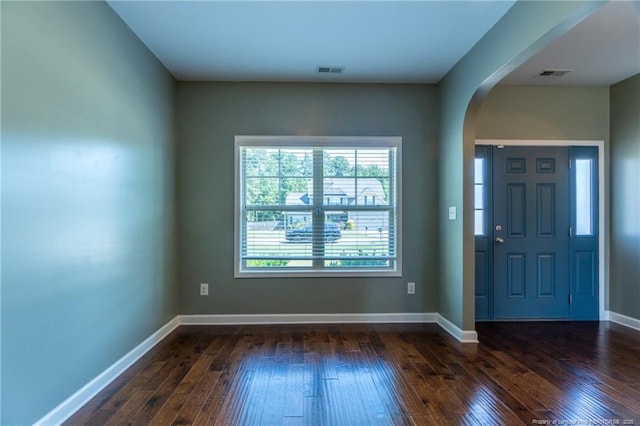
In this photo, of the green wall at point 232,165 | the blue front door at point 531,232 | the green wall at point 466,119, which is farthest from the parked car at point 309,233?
the blue front door at point 531,232

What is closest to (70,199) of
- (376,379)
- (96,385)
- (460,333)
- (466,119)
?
(96,385)

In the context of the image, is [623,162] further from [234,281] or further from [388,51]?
[234,281]

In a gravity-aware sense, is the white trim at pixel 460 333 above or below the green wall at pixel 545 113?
below

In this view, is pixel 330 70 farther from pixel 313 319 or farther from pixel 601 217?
pixel 601 217

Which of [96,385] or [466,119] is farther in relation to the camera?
[466,119]

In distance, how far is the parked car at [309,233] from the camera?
4004 millimetres

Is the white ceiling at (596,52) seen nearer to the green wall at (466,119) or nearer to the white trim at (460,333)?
the green wall at (466,119)

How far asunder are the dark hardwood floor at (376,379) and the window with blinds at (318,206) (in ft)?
2.53

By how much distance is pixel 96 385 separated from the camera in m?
2.36

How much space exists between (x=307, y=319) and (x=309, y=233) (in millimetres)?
975

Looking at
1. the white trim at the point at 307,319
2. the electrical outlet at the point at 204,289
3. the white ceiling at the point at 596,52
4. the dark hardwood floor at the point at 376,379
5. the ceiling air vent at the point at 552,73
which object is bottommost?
the dark hardwood floor at the point at 376,379

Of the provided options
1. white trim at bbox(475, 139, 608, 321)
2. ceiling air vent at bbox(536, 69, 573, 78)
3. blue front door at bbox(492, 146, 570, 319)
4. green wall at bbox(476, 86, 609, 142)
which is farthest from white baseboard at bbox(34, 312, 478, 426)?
ceiling air vent at bbox(536, 69, 573, 78)

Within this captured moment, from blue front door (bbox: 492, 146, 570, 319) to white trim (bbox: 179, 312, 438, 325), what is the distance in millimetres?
996

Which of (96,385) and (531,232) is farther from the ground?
(531,232)
